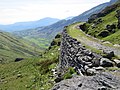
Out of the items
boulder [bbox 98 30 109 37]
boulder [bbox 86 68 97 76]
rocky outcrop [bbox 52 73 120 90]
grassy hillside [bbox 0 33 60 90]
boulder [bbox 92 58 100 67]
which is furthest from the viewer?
boulder [bbox 98 30 109 37]

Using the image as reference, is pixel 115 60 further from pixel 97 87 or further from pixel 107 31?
pixel 107 31

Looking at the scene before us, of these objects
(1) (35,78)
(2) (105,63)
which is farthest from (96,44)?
(2) (105,63)

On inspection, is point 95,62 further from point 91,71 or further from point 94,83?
point 94,83

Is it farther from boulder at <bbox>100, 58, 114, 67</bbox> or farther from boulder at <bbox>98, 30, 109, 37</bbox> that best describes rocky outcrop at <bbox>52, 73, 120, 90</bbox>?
boulder at <bbox>98, 30, 109, 37</bbox>

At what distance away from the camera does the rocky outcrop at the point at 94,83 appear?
650 inches

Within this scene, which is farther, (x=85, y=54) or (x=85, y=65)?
(x=85, y=54)

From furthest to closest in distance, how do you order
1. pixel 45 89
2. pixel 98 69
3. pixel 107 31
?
1. pixel 107 31
2. pixel 45 89
3. pixel 98 69

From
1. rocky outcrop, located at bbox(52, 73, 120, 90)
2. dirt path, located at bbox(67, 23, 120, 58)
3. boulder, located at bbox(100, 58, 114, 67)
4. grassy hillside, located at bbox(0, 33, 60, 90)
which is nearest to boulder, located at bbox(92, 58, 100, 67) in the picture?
boulder, located at bbox(100, 58, 114, 67)

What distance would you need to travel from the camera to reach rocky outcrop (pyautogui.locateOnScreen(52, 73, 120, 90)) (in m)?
16.5

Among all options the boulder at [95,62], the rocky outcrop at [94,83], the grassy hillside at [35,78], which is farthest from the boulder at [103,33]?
the rocky outcrop at [94,83]

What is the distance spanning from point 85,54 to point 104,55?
6.23ft

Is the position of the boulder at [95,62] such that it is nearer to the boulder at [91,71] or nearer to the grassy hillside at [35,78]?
the boulder at [91,71]

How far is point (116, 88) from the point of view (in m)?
16.1

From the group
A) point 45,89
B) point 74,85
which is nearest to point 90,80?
point 74,85
